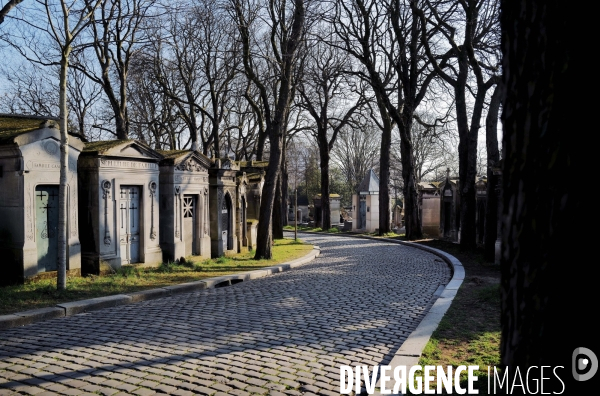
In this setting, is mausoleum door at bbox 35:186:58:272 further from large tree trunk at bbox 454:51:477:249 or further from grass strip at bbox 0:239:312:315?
large tree trunk at bbox 454:51:477:249

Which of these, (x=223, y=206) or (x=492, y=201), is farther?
(x=223, y=206)

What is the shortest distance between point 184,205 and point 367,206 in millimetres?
18482

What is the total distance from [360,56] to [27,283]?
51.1 feet

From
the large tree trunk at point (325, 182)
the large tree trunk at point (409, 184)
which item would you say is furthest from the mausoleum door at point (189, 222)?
the large tree trunk at point (325, 182)

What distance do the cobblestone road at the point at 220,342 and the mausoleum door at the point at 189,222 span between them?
4616 mm

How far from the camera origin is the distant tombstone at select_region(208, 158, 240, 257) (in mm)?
16219

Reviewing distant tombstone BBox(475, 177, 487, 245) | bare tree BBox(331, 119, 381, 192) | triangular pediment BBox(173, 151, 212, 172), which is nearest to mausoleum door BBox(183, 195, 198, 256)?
triangular pediment BBox(173, 151, 212, 172)

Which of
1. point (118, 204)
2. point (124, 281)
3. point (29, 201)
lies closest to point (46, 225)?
point (29, 201)

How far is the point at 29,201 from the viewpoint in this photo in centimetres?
1044

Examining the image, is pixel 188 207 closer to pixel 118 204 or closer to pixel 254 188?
pixel 118 204

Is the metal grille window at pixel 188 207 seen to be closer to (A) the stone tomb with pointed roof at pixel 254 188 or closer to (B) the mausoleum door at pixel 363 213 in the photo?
(A) the stone tomb with pointed roof at pixel 254 188

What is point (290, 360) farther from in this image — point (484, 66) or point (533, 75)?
point (484, 66)

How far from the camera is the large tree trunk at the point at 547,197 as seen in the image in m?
1.75

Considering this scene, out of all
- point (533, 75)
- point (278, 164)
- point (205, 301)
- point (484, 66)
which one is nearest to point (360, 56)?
point (484, 66)
